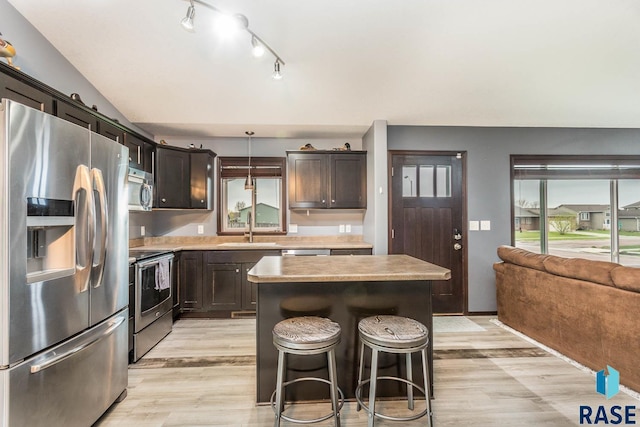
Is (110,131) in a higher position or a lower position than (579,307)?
higher

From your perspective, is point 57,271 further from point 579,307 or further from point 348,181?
point 579,307

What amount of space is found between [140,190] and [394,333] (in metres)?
3.01

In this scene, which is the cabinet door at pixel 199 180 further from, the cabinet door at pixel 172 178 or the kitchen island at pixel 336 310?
the kitchen island at pixel 336 310

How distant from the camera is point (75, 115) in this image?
2.29 meters

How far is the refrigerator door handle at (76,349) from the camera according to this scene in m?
1.35

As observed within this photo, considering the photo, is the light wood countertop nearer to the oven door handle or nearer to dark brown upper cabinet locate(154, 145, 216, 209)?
the oven door handle

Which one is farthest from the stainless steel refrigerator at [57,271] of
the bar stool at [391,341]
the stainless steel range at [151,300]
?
the bar stool at [391,341]

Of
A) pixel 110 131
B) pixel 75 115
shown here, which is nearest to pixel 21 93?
pixel 75 115

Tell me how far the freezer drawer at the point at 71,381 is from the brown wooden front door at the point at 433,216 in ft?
9.83

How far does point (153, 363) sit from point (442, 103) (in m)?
3.97

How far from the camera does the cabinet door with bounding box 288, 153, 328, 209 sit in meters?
3.96

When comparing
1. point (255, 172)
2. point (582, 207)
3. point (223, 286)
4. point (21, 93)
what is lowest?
point (223, 286)

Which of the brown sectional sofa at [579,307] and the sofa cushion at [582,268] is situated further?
the sofa cushion at [582,268]

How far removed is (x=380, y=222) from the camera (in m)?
3.54
